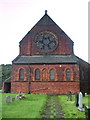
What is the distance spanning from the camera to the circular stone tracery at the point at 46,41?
32625 millimetres

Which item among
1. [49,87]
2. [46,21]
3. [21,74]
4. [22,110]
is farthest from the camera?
[46,21]

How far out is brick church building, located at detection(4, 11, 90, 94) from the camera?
30.1 meters

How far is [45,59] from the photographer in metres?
31.3

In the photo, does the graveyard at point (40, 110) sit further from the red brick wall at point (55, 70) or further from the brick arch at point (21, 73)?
the brick arch at point (21, 73)

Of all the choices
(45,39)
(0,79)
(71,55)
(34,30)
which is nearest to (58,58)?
(71,55)

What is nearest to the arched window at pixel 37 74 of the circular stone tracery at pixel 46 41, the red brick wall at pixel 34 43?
the red brick wall at pixel 34 43

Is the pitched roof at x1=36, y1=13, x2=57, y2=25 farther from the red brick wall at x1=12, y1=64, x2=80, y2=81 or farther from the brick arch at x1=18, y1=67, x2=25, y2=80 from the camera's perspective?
the brick arch at x1=18, y1=67, x2=25, y2=80

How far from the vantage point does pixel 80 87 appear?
1204 inches

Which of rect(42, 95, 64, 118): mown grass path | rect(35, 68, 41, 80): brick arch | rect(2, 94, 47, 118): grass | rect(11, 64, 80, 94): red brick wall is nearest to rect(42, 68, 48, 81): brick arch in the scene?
rect(11, 64, 80, 94): red brick wall

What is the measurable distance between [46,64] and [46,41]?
190 inches

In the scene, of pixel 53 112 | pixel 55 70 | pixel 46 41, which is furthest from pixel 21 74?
pixel 53 112

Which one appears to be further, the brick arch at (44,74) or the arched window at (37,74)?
the arched window at (37,74)

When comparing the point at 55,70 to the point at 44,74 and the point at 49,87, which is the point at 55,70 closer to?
the point at 44,74

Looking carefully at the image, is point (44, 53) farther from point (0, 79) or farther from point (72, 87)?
point (0, 79)
